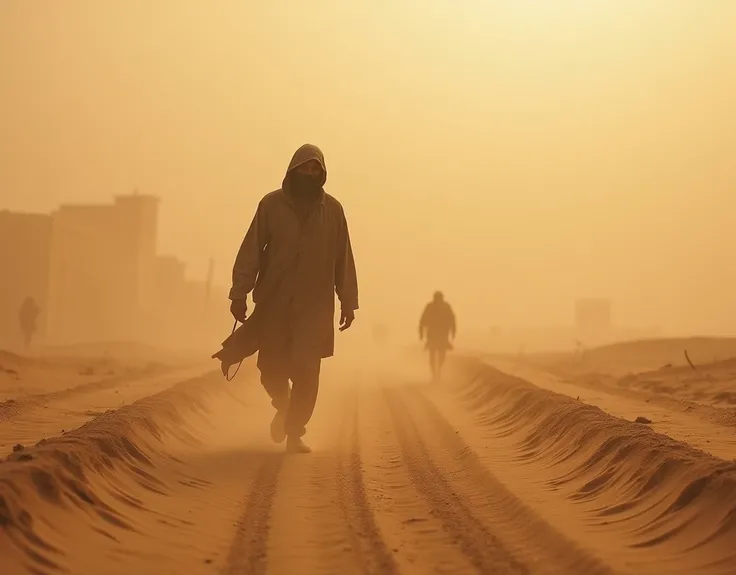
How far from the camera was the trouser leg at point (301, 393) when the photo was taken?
26.4 feet

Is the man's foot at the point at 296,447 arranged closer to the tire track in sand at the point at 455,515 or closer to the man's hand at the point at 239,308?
the tire track in sand at the point at 455,515

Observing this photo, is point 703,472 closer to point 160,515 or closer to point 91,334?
point 160,515

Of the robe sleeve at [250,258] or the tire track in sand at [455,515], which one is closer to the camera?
the tire track in sand at [455,515]

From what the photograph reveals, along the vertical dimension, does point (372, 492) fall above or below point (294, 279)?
below

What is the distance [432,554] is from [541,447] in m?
4.14

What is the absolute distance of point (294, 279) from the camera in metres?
8.15

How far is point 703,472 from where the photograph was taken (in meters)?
5.07

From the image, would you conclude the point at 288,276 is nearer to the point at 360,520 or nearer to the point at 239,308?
the point at 239,308

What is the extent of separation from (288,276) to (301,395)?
1165 millimetres

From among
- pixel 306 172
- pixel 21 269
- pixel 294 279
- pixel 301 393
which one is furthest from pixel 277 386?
pixel 21 269

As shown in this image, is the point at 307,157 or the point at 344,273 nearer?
the point at 307,157

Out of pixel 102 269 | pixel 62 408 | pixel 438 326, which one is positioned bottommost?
pixel 62 408

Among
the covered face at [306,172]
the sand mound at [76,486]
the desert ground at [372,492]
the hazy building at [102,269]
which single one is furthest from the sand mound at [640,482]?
the hazy building at [102,269]

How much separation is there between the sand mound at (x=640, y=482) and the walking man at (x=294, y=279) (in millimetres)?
2183
